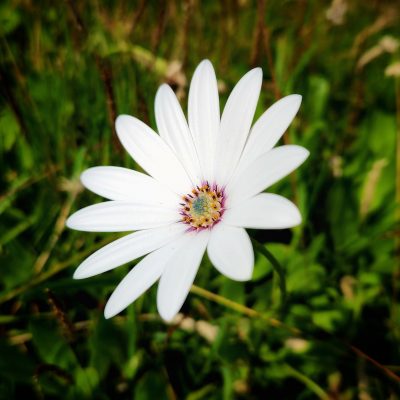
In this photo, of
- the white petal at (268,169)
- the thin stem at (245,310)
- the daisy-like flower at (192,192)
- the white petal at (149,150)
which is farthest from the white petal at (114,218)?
the thin stem at (245,310)

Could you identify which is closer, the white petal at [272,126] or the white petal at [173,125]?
the white petal at [272,126]

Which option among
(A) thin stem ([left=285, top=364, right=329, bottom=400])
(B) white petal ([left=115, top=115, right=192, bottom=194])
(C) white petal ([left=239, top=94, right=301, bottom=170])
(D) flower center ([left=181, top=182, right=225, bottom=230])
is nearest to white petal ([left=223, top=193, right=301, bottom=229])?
(C) white petal ([left=239, top=94, right=301, bottom=170])

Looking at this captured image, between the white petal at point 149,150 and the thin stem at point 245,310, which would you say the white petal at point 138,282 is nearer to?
the white petal at point 149,150

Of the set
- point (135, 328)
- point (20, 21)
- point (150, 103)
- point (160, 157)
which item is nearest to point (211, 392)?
point (135, 328)

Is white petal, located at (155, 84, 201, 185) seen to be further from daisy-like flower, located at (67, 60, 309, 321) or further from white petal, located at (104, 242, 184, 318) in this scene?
white petal, located at (104, 242, 184, 318)

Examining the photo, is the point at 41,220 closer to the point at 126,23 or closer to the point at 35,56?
the point at 35,56

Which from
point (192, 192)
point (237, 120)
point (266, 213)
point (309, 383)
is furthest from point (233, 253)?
point (309, 383)
